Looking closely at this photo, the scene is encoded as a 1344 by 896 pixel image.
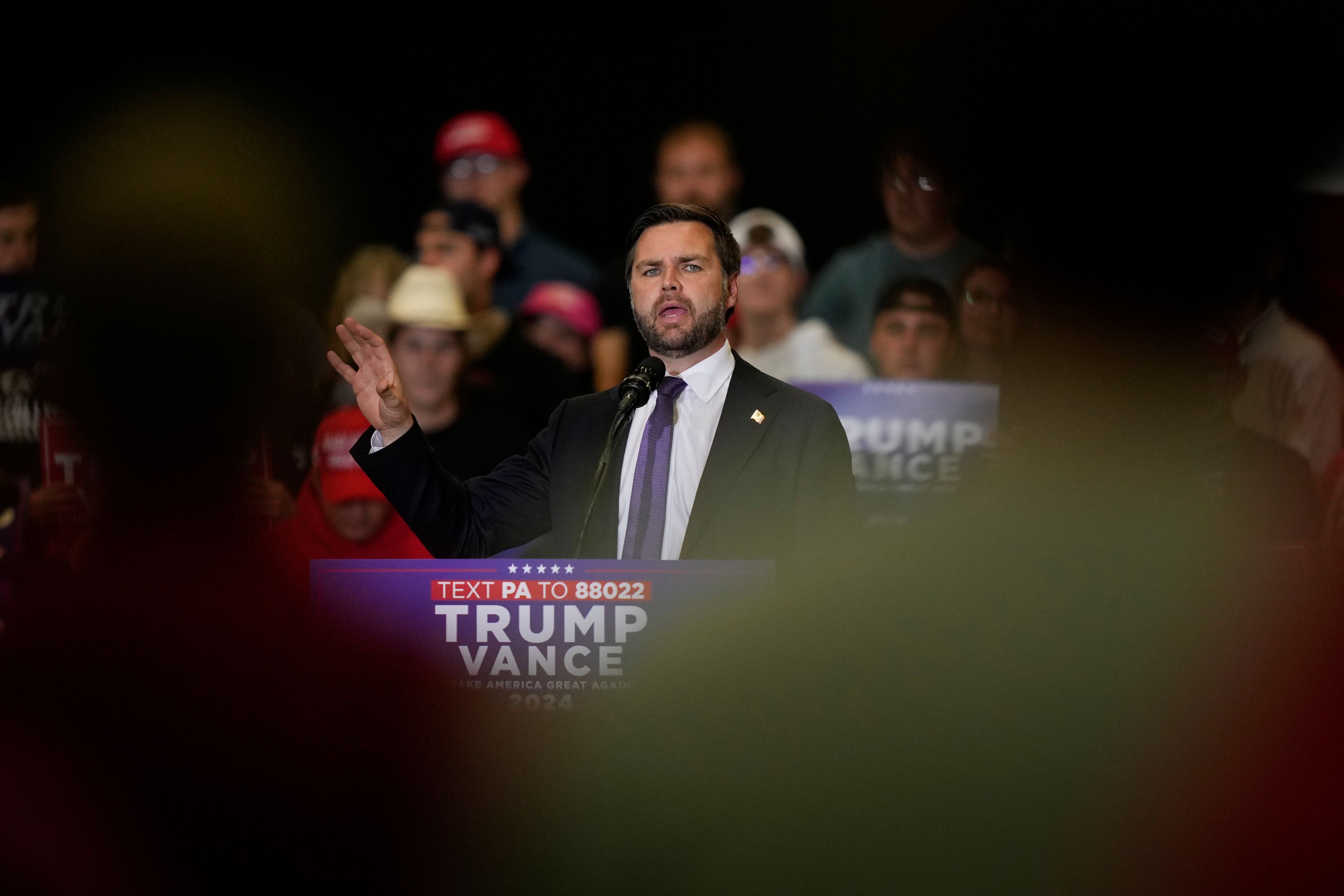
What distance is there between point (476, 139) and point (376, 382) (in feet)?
9.77

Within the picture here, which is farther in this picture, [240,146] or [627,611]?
[240,146]

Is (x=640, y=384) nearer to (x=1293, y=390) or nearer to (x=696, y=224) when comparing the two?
(x=696, y=224)

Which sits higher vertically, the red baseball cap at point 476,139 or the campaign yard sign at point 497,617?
the red baseball cap at point 476,139

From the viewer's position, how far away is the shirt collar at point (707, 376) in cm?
230

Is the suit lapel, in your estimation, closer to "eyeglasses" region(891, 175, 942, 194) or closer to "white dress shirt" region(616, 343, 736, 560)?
"white dress shirt" region(616, 343, 736, 560)

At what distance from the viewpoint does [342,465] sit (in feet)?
11.8

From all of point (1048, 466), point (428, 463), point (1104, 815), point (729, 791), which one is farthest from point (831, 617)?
point (1048, 466)

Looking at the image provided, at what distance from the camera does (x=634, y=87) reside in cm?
564

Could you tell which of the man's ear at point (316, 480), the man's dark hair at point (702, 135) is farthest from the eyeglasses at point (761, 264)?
the man's ear at point (316, 480)

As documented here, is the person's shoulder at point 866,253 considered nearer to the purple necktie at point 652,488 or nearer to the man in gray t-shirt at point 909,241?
the man in gray t-shirt at point 909,241

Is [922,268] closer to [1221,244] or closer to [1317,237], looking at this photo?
[1221,244]

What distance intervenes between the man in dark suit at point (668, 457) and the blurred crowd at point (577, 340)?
3.64ft

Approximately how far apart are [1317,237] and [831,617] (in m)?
3.09

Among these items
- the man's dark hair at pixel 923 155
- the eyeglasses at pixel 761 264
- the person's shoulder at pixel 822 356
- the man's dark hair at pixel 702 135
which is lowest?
the person's shoulder at pixel 822 356
